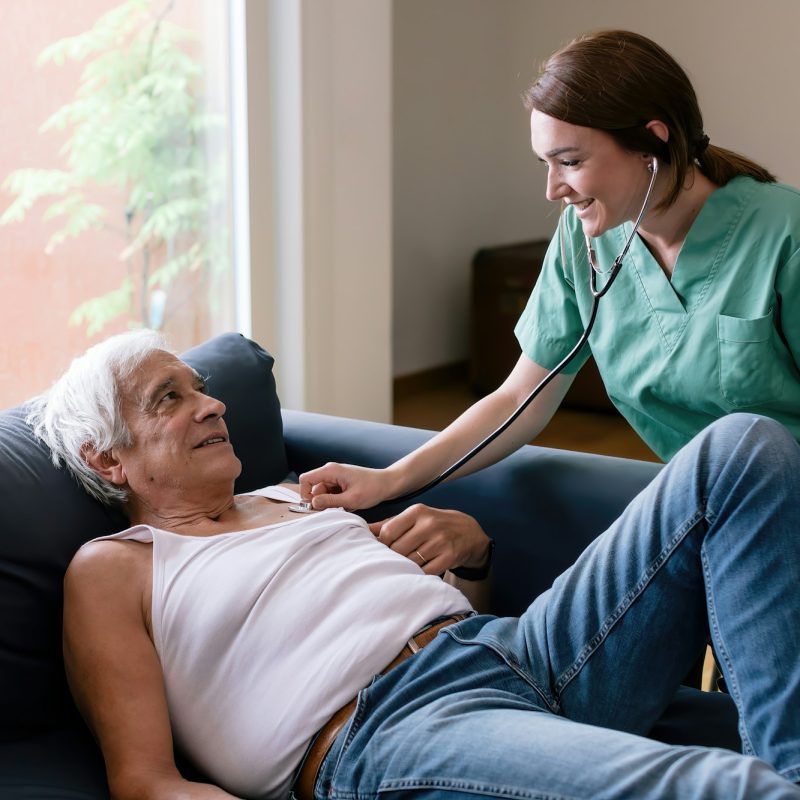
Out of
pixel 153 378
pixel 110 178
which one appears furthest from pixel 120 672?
pixel 110 178

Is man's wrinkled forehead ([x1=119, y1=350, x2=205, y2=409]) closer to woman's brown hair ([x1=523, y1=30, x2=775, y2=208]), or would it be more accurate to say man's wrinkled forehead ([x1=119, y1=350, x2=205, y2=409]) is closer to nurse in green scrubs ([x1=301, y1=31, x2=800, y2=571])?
nurse in green scrubs ([x1=301, y1=31, x2=800, y2=571])

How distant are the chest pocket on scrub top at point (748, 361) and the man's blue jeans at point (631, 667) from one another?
29cm

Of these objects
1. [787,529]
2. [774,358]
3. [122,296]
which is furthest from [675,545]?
[122,296]

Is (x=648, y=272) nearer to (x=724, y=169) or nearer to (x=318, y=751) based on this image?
(x=724, y=169)

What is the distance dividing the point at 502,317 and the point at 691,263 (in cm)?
258

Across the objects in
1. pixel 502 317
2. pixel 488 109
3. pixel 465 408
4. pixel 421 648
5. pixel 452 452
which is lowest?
pixel 465 408

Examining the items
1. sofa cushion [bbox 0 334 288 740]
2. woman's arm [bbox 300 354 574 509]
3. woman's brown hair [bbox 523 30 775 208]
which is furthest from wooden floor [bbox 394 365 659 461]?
sofa cushion [bbox 0 334 288 740]

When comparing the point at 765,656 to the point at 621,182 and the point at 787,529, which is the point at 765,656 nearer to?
the point at 787,529

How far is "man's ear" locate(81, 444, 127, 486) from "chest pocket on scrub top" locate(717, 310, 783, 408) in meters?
0.82

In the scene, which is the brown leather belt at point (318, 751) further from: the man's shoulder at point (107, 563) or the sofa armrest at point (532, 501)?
the sofa armrest at point (532, 501)

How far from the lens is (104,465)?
1439mm

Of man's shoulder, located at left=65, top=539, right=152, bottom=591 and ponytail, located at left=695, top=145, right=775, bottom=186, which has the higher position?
ponytail, located at left=695, top=145, right=775, bottom=186

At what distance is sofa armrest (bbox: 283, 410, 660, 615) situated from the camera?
159cm

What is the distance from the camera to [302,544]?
4.49ft
